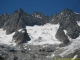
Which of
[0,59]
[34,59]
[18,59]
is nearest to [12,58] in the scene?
[18,59]

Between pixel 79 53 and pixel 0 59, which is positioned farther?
pixel 79 53

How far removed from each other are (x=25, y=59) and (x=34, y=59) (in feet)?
30.7

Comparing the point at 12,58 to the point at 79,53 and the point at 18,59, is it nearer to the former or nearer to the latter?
the point at 18,59

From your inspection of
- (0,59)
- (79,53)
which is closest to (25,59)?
(79,53)

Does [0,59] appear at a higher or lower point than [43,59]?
lower

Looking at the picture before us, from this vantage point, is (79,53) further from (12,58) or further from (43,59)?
(12,58)

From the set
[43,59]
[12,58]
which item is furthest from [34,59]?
[12,58]

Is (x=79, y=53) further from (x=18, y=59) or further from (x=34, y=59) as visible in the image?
(x=18, y=59)

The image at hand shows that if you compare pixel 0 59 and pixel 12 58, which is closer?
pixel 0 59

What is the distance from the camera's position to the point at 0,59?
28.2 meters

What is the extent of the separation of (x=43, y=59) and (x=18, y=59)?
2546 centimetres

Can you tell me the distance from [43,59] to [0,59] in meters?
173

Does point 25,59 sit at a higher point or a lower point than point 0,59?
higher

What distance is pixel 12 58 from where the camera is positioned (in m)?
195
